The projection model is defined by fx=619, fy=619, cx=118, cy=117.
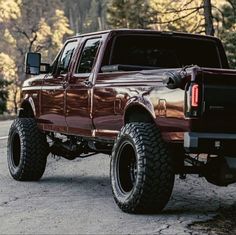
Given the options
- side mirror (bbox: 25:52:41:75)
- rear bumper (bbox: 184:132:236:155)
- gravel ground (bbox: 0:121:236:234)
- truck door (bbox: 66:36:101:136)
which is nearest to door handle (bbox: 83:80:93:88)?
truck door (bbox: 66:36:101:136)

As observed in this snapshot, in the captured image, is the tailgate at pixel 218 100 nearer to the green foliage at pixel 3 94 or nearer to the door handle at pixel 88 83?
the door handle at pixel 88 83

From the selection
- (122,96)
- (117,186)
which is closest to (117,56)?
(122,96)

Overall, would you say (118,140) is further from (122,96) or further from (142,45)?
(142,45)

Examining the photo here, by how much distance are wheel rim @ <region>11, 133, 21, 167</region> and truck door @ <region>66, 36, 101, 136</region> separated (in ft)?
4.92

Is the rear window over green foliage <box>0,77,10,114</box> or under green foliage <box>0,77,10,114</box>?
over

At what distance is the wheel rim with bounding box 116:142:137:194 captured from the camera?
6801 mm

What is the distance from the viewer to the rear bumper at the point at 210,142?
5840 millimetres

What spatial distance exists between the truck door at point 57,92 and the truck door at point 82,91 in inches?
8.4

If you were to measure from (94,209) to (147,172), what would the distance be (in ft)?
3.02

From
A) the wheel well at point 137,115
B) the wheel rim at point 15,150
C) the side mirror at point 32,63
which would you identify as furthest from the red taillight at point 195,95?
the wheel rim at point 15,150

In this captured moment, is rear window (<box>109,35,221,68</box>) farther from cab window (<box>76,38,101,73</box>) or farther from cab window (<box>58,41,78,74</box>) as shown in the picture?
cab window (<box>58,41,78,74</box>)

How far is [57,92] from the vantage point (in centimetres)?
854

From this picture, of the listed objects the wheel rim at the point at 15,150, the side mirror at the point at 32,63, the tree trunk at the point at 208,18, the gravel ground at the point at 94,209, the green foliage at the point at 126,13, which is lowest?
the gravel ground at the point at 94,209

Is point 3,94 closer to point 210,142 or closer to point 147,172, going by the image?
point 147,172
